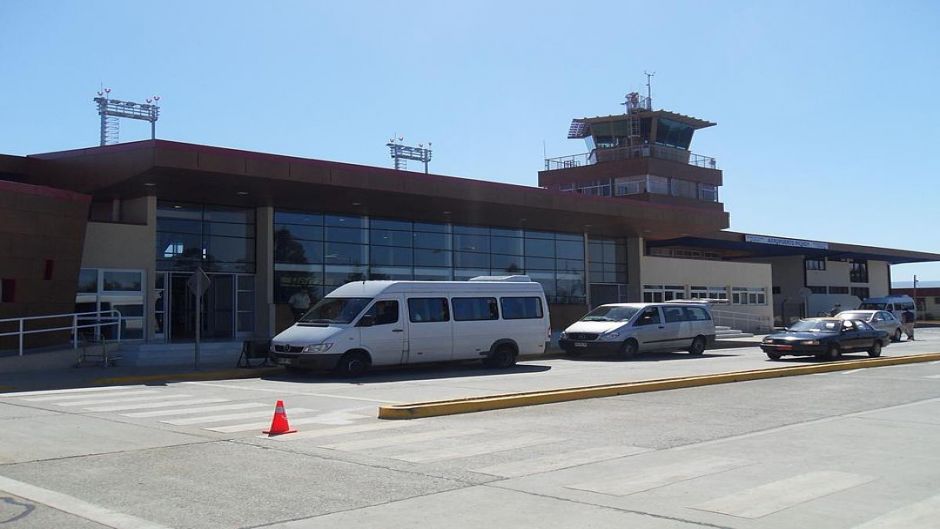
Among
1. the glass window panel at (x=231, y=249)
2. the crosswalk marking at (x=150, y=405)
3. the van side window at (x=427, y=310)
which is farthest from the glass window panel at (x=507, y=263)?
the crosswalk marking at (x=150, y=405)

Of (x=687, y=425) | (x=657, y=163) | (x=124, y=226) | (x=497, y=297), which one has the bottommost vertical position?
(x=687, y=425)

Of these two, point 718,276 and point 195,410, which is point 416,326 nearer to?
point 195,410

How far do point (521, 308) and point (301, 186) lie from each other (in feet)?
23.9

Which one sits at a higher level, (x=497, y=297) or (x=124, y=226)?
(x=124, y=226)

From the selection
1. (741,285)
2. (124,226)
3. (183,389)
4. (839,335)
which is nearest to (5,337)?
(124,226)

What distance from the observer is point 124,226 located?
24547 mm

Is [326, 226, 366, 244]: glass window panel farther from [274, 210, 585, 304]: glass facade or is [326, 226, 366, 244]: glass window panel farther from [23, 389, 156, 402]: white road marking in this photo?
[23, 389, 156, 402]: white road marking

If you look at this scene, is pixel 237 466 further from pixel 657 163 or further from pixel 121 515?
pixel 657 163

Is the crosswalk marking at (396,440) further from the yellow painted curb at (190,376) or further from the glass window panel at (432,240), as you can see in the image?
the glass window panel at (432,240)

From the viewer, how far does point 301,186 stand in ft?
79.5

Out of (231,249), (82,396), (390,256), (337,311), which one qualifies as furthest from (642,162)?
(82,396)

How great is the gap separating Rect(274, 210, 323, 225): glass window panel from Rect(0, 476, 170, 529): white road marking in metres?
20.6

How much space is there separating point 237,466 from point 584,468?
3.51 meters

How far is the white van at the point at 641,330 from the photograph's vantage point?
82.4ft
